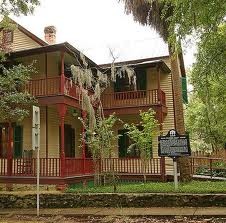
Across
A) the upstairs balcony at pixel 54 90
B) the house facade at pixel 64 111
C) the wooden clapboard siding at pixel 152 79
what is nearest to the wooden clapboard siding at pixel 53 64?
the house facade at pixel 64 111

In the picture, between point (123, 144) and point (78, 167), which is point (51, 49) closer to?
point (78, 167)

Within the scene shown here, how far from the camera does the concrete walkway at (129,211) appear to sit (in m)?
9.78

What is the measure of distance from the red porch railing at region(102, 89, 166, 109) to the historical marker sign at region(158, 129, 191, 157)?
7245 millimetres

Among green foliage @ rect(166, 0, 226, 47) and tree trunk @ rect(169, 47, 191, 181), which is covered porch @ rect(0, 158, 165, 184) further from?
green foliage @ rect(166, 0, 226, 47)

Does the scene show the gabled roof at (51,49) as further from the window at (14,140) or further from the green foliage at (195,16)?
the green foliage at (195,16)

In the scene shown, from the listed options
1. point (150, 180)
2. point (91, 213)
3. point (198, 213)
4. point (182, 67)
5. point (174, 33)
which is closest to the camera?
point (174, 33)

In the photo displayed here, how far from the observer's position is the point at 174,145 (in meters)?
12.4

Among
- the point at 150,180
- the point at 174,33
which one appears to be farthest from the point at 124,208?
the point at 150,180

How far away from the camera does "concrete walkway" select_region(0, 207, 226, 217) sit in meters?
9.78

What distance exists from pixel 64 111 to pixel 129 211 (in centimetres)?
649

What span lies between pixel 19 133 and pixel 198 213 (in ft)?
38.7

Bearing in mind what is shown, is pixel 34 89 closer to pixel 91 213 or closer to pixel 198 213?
pixel 91 213

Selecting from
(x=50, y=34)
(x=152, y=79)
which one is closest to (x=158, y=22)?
(x=152, y=79)

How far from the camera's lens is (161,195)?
11109 millimetres
